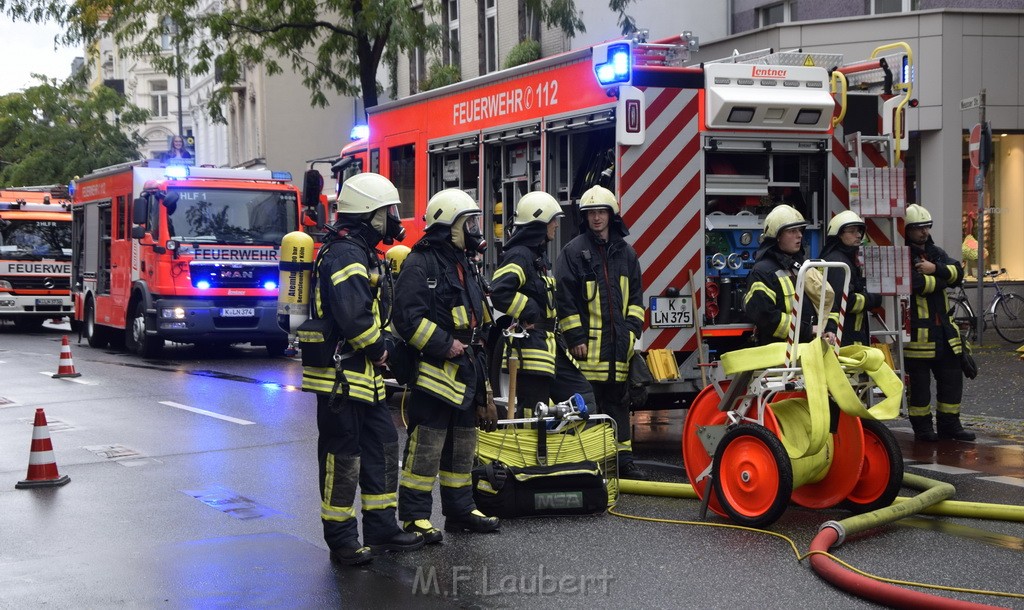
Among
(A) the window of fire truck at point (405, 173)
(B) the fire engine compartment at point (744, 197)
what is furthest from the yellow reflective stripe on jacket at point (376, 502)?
(A) the window of fire truck at point (405, 173)

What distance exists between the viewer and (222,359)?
62.2 ft

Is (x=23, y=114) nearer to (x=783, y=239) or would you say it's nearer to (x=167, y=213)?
(x=167, y=213)

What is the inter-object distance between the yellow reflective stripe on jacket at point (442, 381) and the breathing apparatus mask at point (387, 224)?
2.26 ft

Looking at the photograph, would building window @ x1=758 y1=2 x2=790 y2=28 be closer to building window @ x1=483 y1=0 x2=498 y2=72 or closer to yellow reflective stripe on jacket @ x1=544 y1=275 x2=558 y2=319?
building window @ x1=483 y1=0 x2=498 y2=72

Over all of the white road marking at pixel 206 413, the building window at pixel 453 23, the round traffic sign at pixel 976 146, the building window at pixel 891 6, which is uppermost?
the building window at pixel 453 23

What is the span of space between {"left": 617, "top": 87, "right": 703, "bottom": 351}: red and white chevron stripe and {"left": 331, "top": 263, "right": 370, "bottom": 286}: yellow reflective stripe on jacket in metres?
3.44

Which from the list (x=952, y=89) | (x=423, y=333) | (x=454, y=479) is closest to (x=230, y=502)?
(x=454, y=479)

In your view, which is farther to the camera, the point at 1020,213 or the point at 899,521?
the point at 1020,213

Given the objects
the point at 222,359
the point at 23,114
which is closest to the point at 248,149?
the point at 23,114

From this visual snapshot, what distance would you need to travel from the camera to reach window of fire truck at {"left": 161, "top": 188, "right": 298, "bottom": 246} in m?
18.3

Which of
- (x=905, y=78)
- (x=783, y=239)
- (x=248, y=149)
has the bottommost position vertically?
(x=783, y=239)

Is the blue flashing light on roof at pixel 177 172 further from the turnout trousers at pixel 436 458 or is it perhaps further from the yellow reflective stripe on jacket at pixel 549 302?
the turnout trousers at pixel 436 458

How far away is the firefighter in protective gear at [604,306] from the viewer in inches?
329

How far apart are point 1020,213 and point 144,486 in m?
17.4
